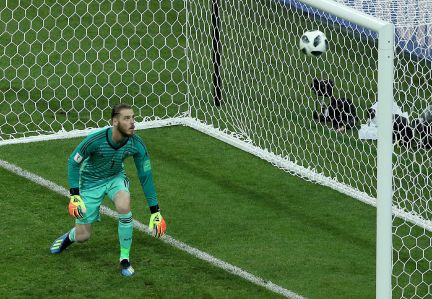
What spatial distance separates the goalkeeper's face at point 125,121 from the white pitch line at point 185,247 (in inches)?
56.4

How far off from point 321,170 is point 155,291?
11.5 ft

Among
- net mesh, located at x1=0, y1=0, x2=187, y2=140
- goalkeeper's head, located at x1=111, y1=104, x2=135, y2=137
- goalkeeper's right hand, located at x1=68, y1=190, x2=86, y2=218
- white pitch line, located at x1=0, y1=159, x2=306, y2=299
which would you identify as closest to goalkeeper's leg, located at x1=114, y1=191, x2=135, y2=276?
goalkeeper's right hand, located at x1=68, y1=190, x2=86, y2=218

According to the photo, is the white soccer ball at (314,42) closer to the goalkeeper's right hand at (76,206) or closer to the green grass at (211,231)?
the green grass at (211,231)

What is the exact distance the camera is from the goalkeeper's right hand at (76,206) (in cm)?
1051

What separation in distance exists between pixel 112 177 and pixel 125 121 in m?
0.72

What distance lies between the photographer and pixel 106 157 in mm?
10750

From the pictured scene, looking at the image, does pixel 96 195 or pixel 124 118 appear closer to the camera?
pixel 124 118

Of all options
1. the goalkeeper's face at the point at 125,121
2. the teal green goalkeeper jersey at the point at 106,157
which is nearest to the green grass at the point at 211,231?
the teal green goalkeeper jersey at the point at 106,157

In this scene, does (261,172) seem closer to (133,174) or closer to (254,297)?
(133,174)

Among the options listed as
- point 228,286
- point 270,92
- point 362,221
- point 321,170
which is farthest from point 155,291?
point 270,92

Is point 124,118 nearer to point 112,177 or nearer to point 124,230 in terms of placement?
point 112,177

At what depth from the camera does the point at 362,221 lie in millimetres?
12195

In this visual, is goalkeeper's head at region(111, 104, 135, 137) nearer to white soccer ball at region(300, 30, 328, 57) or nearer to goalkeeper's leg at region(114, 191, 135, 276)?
goalkeeper's leg at region(114, 191, 135, 276)

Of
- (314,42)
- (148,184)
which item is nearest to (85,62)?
(314,42)
